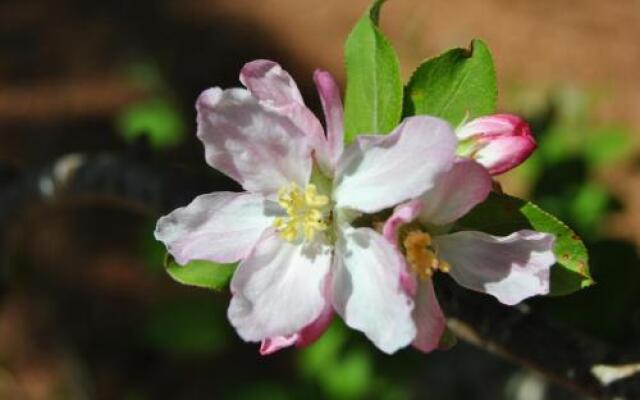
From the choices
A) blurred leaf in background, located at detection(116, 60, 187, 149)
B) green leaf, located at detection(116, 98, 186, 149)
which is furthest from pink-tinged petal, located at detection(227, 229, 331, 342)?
green leaf, located at detection(116, 98, 186, 149)

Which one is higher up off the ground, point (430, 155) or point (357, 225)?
point (430, 155)

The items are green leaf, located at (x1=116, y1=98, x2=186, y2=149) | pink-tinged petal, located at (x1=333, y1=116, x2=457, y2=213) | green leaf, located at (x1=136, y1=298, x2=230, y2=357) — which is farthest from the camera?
green leaf, located at (x1=116, y1=98, x2=186, y2=149)

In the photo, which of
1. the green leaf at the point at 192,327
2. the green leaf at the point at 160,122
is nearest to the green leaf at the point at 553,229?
the green leaf at the point at 192,327

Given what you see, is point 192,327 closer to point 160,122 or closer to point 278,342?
point 160,122

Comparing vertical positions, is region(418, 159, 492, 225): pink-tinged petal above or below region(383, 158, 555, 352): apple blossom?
above

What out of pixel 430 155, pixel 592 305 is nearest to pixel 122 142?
pixel 592 305

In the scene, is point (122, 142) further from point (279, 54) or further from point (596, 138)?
point (596, 138)

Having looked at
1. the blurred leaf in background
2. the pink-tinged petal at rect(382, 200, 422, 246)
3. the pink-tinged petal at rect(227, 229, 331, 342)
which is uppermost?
the pink-tinged petal at rect(382, 200, 422, 246)

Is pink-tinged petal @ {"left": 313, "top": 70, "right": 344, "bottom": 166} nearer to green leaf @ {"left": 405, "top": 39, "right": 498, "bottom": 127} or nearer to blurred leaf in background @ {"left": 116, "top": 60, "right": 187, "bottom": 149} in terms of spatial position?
green leaf @ {"left": 405, "top": 39, "right": 498, "bottom": 127}
